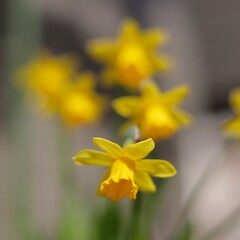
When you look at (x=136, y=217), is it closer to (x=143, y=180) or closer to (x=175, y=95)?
(x=143, y=180)

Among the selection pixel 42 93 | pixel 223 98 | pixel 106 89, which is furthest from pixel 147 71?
pixel 223 98

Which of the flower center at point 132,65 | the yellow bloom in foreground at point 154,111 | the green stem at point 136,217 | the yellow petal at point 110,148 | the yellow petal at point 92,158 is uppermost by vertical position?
the flower center at point 132,65

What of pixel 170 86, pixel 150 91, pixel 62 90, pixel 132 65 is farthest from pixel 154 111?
pixel 170 86

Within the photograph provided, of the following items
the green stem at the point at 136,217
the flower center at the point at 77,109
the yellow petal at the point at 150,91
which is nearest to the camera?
the green stem at the point at 136,217

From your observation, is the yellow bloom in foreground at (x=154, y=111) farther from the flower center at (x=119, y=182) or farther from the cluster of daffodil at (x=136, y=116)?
the flower center at (x=119, y=182)

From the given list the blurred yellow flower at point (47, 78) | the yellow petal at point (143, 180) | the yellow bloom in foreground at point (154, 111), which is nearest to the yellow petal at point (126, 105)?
the yellow bloom in foreground at point (154, 111)

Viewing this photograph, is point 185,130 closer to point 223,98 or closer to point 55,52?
point 223,98

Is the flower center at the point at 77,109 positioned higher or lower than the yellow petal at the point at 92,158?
higher
